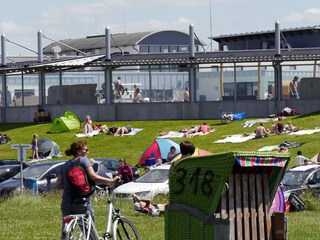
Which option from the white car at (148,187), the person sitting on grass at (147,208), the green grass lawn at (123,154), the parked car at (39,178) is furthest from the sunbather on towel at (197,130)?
the person sitting on grass at (147,208)

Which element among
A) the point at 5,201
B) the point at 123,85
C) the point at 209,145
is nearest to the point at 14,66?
the point at 123,85

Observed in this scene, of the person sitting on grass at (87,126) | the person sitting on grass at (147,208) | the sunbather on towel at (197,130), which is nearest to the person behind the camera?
the person sitting on grass at (147,208)

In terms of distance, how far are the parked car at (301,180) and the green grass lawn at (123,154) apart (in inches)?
101

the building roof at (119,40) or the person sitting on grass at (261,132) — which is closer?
the person sitting on grass at (261,132)

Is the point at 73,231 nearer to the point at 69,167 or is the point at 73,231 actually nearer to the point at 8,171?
the point at 69,167

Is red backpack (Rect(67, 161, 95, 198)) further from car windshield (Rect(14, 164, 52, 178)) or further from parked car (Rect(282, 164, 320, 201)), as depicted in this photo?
car windshield (Rect(14, 164, 52, 178))

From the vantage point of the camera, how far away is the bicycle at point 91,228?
13617mm

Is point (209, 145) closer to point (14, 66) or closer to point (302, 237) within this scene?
point (14, 66)

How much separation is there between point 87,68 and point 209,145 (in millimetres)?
13188

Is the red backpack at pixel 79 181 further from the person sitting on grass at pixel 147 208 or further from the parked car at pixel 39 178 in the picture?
the parked car at pixel 39 178

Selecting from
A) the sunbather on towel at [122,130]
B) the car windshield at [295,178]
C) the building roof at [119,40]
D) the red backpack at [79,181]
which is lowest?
the car windshield at [295,178]

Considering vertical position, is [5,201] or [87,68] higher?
[87,68]

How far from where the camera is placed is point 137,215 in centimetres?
2188

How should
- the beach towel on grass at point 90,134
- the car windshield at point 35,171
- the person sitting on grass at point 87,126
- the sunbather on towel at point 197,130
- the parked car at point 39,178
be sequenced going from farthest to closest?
the person sitting on grass at point 87,126 < the beach towel on grass at point 90,134 < the sunbather on towel at point 197,130 < the car windshield at point 35,171 < the parked car at point 39,178
